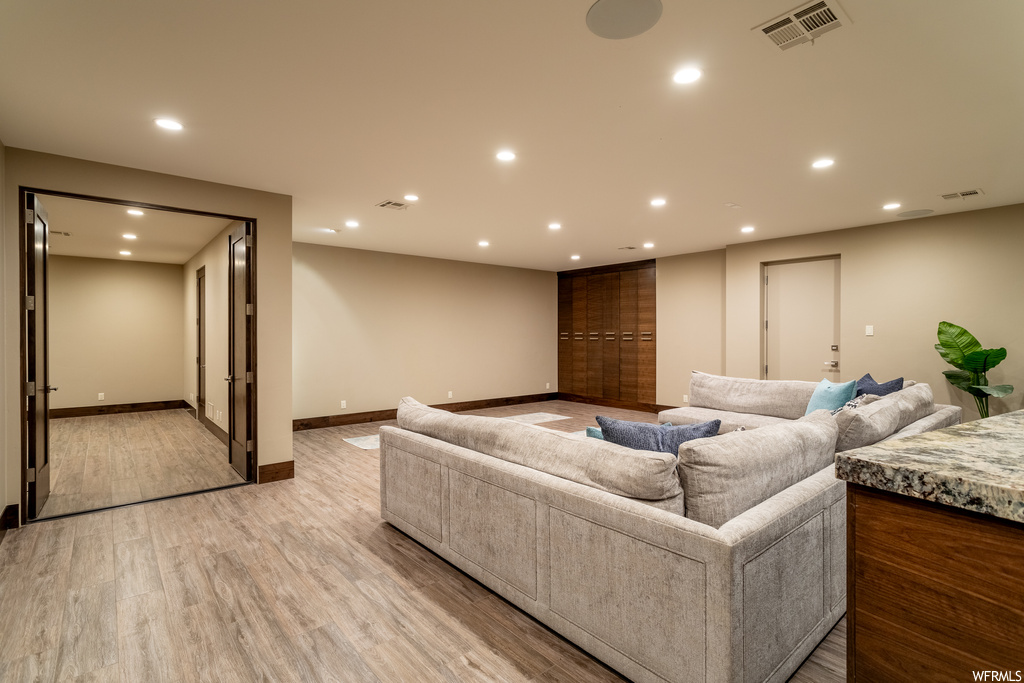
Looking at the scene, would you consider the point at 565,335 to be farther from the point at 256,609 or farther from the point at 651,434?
the point at 256,609

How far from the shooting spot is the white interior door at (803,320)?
5.93 meters

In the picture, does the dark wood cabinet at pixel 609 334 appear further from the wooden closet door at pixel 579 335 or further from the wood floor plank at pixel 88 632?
the wood floor plank at pixel 88 632

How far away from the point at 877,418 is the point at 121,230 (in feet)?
23.6

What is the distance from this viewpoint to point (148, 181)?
3.70 m

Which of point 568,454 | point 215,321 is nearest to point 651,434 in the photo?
point 568,454

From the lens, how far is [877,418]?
7.96 ft

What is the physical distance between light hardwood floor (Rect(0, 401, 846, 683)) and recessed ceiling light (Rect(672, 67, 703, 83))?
258 centimetres

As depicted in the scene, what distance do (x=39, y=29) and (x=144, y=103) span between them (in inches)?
25.0

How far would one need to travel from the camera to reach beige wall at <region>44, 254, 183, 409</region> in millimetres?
7199

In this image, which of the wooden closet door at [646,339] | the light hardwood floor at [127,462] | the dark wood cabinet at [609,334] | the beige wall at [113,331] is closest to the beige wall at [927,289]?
the wooden closet door at [646,339]

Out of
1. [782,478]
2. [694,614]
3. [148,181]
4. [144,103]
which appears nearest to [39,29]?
[144,103]

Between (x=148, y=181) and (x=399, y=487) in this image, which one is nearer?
(x=399, y=487)

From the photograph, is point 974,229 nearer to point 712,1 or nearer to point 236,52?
point 712,1

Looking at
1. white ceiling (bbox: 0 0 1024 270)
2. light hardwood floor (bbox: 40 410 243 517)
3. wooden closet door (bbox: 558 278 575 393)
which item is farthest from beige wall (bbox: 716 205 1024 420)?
light hardwood floor (bbox: 40 410 243 517)
